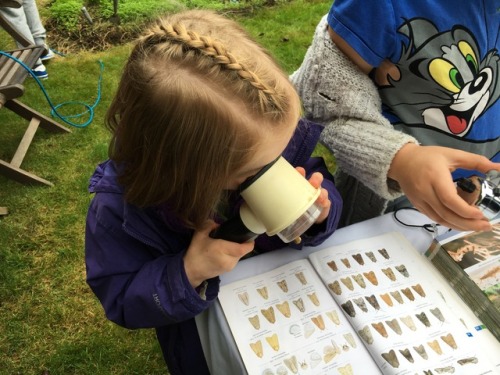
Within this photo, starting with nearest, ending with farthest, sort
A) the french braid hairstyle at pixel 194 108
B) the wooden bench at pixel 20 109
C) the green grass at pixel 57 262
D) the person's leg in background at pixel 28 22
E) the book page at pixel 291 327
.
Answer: the french braid hairstyle at pixel 194 108 < the book page at pixel 291 327 < the green grass at pixel 57 262 < the wooden bench at pixel 20 109 < the person's leg in background at pixel 28 22

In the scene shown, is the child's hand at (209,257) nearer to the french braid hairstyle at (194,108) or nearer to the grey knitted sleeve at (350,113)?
the french braid hairstyle at (194,108)

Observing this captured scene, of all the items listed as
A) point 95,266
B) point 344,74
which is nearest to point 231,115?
point 344,74

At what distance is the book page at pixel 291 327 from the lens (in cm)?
86

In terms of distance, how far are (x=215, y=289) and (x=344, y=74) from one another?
594 mm

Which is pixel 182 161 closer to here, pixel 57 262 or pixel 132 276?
pixel 132 276

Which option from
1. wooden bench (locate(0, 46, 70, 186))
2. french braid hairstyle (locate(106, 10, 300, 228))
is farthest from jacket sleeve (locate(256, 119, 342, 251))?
wooden bench (locate(0, 46, 70, 186))

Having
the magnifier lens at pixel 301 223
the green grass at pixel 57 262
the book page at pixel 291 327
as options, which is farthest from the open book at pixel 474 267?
the green grass at pixel 57 262

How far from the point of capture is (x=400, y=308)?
0.96 meters

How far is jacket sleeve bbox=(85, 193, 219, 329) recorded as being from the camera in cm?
92

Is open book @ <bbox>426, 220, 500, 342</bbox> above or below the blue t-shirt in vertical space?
below

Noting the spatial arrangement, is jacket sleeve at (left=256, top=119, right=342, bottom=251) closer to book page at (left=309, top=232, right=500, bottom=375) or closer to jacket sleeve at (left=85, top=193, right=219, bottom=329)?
book page at (left=309, top=232, right=500, bottom=375)

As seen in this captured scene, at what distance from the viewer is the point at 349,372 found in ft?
2.81

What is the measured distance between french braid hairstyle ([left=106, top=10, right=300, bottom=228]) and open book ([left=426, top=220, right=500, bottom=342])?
51 centimetres

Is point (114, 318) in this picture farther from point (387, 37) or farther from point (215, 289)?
point (387, 37)
